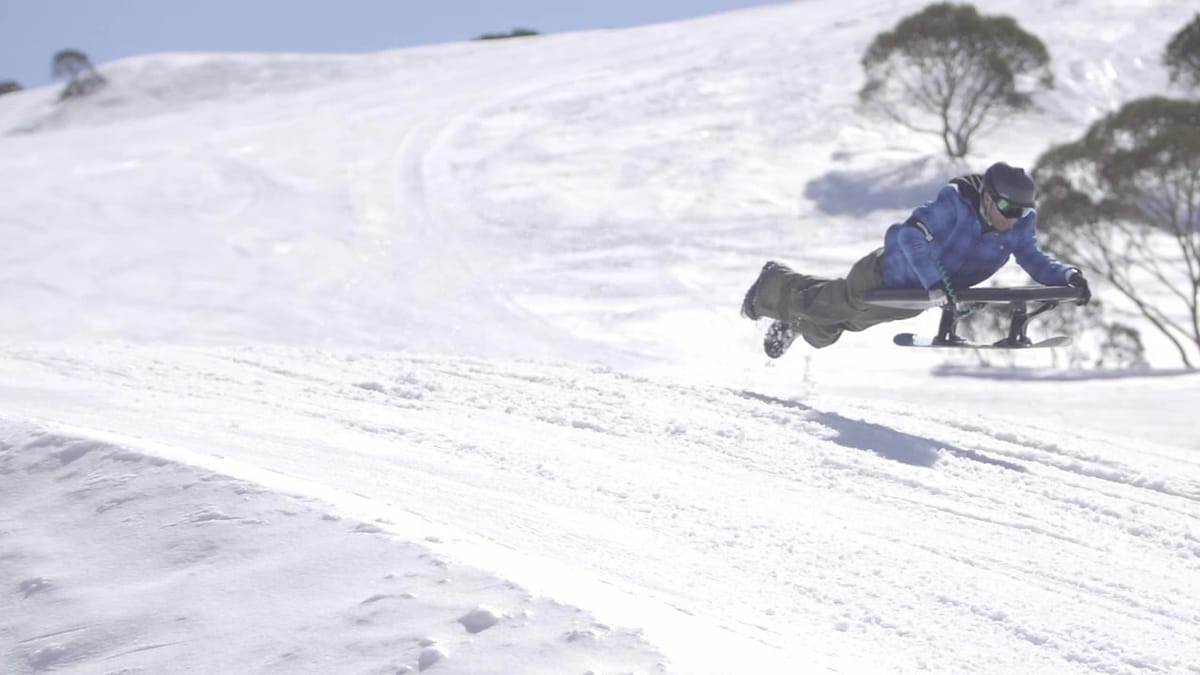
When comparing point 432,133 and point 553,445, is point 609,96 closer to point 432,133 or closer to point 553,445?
point 432,133

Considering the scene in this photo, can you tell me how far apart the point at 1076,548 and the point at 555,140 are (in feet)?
95.1

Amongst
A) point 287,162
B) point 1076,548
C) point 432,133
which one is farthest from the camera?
point 432,133

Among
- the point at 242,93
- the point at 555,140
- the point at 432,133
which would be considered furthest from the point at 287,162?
the point at 242,93

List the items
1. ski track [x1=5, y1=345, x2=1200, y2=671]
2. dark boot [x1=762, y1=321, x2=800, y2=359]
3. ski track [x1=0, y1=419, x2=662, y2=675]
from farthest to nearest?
1. dark boot [x1=762, y1=321, x2=800, y2=359]
2. ski track [x1=5, y1=345, x2=1200, y2=671]
3. ski track [x1=0, y1=419, x2=662, y2=675]

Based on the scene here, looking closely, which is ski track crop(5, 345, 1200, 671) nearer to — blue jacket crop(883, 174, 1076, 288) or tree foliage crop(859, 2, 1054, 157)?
blue jacket crop(883, 174, 1076, 288)

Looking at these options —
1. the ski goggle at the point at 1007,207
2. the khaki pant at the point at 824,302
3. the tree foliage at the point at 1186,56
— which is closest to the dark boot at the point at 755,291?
the khaki pant at the point at 824,302

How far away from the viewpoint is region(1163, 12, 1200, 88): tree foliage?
3822 cm

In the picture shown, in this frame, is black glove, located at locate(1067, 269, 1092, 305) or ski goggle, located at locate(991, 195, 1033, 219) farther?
black glove, located at locate(1067, 269, 1092, 305)

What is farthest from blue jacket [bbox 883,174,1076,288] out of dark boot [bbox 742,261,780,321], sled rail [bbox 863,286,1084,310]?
dark boot [bbox 742,261,780,321]

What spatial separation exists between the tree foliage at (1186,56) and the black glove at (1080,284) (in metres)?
33.0

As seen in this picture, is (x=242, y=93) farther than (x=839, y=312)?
Yes

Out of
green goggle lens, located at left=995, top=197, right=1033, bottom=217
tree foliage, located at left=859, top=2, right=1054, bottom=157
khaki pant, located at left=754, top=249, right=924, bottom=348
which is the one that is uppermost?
tree foliage, located at left=859, top=2, right=1054, bottom=157

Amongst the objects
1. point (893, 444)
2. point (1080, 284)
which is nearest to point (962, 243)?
point (1080, 284)

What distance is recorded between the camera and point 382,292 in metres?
19.7
